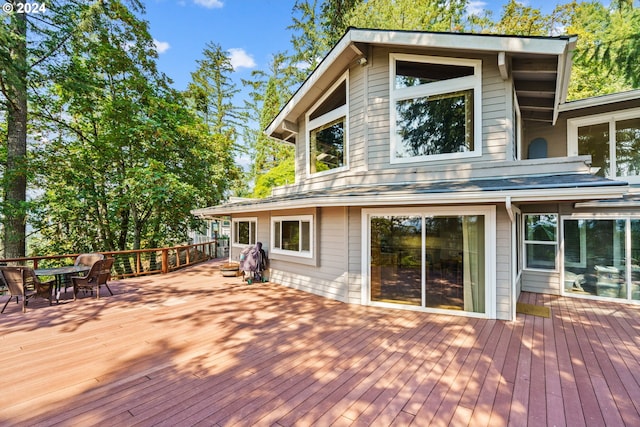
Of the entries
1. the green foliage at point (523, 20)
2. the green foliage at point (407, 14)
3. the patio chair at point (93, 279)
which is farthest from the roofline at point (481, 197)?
the green foliage at point (523, 20)

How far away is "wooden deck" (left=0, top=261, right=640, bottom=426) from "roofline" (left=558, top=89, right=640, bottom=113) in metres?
4.77

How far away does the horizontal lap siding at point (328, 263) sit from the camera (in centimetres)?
576

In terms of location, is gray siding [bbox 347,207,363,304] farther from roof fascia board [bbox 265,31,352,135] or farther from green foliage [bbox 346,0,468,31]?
green foliage [bbox 346,0,468,31]

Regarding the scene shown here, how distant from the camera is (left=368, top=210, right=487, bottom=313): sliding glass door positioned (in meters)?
4.67

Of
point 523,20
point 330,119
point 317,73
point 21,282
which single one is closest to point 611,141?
point 330,119

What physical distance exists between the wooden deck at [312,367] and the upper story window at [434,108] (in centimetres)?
323

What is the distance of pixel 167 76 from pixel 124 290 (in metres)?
10.5

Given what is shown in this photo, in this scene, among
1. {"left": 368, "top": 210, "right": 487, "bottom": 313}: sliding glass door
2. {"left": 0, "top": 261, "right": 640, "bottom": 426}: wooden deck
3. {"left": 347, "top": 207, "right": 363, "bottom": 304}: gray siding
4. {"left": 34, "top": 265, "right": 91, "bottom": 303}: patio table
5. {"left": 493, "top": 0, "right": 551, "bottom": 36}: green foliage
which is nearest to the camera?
{"left": 0, "top": 261, "right": 640, "bottom": 426}: wooden deck

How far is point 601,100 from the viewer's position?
21.0 ft

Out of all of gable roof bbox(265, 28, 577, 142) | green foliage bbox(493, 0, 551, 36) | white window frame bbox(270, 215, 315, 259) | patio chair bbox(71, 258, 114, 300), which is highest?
green foliage bbox(493, 0, 551, 36)

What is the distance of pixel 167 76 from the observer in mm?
12633

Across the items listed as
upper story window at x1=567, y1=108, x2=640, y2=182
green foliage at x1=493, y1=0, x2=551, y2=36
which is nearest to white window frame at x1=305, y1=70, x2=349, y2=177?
upper story window at x1=567, y1=108, x2=640, y2=182

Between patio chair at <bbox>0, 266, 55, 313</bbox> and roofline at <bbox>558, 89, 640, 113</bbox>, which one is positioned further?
roofline at <bbox>558, 89, 640, 113</bbox>

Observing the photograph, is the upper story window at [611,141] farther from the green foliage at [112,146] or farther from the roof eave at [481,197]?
the green foliage at [112,146]
